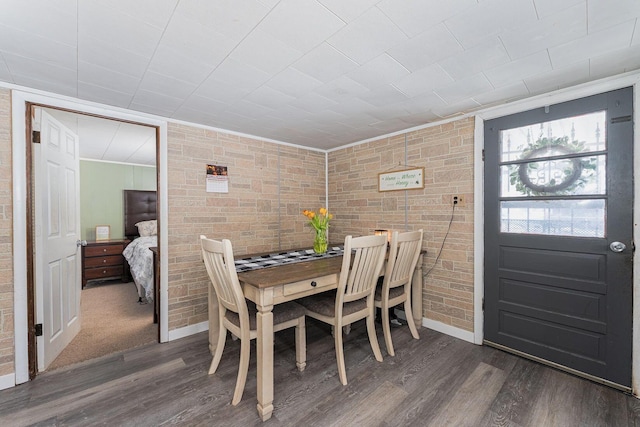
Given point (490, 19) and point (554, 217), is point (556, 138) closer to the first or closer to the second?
point (554, 217)

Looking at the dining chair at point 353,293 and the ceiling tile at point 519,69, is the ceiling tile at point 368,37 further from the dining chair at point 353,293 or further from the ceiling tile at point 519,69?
the dining chair at point 353,293

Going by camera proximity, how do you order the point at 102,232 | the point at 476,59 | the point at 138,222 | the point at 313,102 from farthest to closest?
the point at 138,222
the point at 102,232
the point at 313,102
the point at 476,59

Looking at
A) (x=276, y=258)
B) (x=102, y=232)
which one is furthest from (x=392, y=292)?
(x=102, y=232)

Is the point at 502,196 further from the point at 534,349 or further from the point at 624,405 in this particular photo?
the point at 624,405

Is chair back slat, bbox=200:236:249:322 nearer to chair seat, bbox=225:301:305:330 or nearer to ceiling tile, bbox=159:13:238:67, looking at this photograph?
chair seat, bbox=225:301:305:330

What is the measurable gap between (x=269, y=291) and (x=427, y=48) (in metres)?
1.75

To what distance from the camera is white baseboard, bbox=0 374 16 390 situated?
1.94 meters

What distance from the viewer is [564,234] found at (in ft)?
7.00

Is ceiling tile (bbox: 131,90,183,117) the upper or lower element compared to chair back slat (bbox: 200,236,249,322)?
upper

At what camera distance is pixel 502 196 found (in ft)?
8.00

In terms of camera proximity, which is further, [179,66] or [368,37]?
[179,66]

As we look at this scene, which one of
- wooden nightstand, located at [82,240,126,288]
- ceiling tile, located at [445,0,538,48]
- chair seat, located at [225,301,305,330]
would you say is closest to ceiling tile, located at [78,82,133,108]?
chair seat, located at [225,301,305,330]

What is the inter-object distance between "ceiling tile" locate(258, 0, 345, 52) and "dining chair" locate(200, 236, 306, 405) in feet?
3.98

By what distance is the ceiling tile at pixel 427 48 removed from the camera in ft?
4.75
